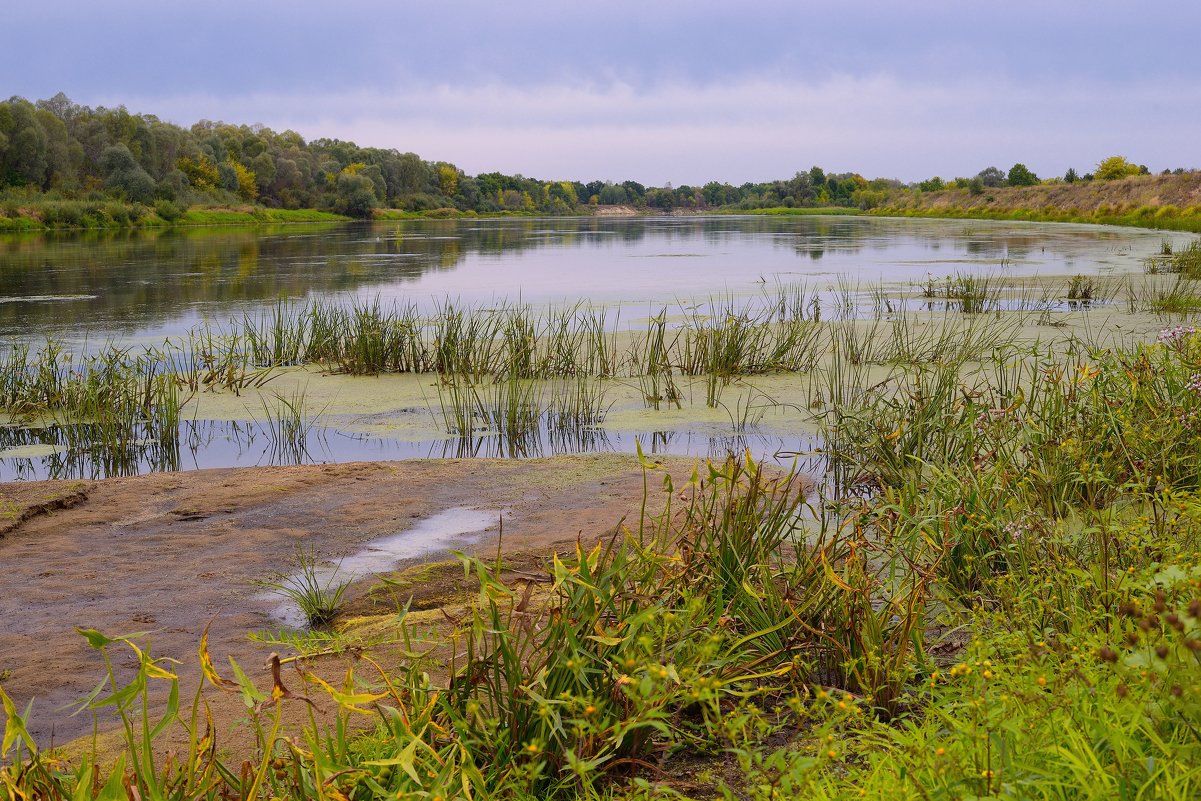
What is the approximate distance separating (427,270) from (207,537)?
1775cm

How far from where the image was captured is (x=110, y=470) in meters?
6.12

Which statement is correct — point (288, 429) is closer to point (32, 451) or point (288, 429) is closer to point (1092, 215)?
point (32, 451)

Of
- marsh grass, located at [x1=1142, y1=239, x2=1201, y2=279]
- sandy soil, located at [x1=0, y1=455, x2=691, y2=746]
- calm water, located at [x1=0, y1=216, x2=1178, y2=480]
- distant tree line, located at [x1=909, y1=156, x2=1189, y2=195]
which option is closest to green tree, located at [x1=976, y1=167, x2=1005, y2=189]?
distant tree line, located at [x1=909, y1=156, x2=1189, y2=195]

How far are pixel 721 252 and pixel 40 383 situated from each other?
22.7m

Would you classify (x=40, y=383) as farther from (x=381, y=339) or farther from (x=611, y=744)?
(x=611, y=744)

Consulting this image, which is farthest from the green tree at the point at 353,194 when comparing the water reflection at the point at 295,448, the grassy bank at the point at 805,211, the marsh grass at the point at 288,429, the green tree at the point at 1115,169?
the water reflection at the point at 295,448

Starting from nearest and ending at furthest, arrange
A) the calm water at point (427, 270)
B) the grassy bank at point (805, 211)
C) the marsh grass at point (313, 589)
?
the marsh grass at point (313, 589) → the calm water at point (427, 270) → the grassy bank at point (805, 211)

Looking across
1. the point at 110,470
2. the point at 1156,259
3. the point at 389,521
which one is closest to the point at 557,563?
the point at 389,521

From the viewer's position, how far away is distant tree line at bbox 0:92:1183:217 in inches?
2014

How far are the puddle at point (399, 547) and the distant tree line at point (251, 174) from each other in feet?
169

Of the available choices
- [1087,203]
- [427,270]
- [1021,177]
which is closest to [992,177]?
[1021,177]

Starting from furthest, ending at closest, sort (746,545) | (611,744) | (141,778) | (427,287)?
(427,287)
(746,545)
(611,744)
(141,778)

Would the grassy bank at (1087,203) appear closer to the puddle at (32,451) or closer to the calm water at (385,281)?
the calm water at (385,281)

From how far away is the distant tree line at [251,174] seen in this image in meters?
51.2
